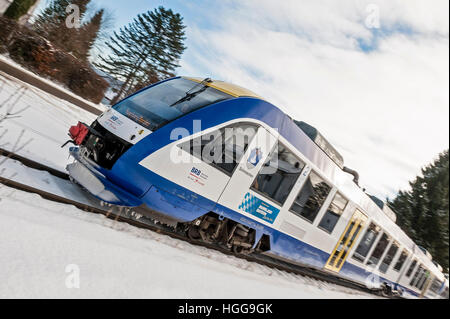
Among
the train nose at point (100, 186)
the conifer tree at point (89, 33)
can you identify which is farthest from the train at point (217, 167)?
the conifer tree at point (89, 33)

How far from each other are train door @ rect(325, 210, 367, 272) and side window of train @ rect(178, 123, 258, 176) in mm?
5109

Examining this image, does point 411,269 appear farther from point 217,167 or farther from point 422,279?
point 217,167

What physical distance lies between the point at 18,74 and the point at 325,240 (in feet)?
45.2

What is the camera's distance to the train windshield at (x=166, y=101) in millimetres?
5383

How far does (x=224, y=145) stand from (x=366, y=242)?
723cm

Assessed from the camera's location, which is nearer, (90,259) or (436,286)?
(90,259)

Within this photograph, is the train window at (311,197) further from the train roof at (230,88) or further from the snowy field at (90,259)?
the train roof at (230,88)

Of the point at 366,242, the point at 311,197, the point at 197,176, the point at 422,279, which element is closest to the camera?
the point at 197,176

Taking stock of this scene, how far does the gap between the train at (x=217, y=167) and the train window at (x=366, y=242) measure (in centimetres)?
224

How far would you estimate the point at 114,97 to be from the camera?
111ft

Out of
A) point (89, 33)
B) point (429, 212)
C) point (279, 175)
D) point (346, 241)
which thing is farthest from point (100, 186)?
point (429, 212)

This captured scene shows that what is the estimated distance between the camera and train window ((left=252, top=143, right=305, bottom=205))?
6.33m

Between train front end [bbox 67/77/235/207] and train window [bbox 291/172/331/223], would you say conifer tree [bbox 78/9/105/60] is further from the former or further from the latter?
Answer: train window [bbox 291/172/331/223]

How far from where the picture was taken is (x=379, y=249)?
36.6 ft
